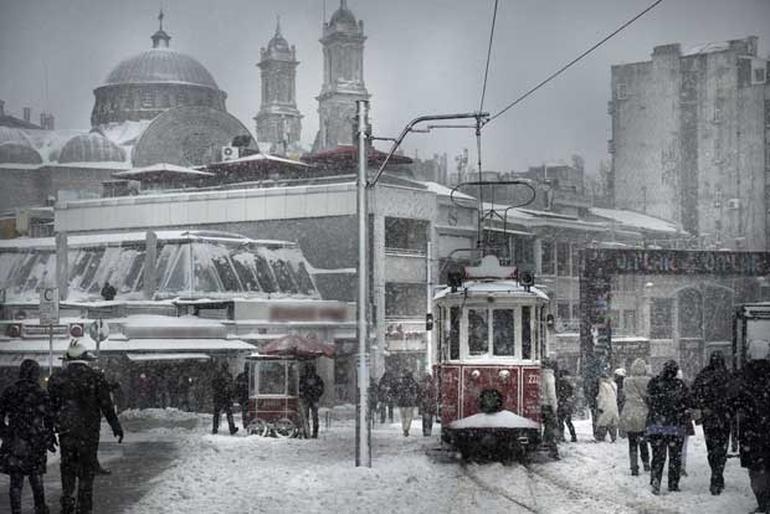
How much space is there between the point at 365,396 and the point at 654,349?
3887cm

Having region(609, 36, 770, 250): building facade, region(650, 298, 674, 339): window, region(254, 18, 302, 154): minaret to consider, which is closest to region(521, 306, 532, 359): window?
region(254, 18, 302, 154): minaret

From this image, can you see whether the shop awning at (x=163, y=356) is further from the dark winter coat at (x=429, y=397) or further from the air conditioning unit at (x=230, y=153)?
the air conditioning unit at (x=230, y=153)

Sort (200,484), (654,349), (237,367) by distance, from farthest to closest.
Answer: (654,349) → (237,367) → (200,484)

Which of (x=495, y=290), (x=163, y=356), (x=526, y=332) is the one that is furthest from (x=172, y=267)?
(x=526, y=332)

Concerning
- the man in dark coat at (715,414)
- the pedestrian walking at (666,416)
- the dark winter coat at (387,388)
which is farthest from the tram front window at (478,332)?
the dark winter coat at (387,388)

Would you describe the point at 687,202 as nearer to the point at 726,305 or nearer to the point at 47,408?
the point at 726,305

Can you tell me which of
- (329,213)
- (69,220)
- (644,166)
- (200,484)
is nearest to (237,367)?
(329,213)

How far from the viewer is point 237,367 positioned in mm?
36031

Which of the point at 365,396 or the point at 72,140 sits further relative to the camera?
the point at 72,140

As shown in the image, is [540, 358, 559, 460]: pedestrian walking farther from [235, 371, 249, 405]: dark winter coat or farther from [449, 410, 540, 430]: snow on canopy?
[235, 371, 249, 405]: dark winter coat

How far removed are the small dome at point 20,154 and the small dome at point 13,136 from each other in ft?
1.99

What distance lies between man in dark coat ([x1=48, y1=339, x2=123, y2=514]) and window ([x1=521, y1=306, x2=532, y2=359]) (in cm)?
836

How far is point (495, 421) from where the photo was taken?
17.9 meters

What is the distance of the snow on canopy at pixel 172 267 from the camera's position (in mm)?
39000
